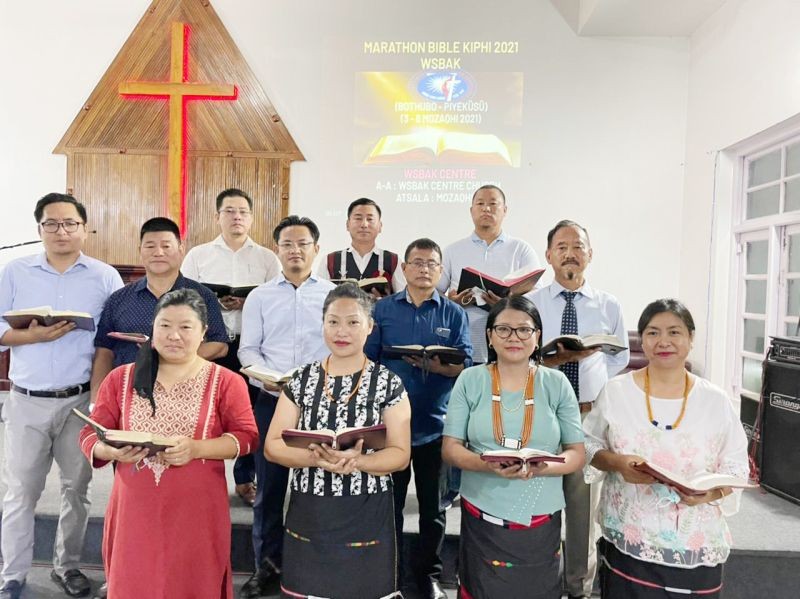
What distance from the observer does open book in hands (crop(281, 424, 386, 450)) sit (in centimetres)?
151

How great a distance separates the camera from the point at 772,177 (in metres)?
4.15

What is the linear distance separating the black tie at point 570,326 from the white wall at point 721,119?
2.36 meters

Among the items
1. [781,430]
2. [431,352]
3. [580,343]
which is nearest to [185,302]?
[431,352]

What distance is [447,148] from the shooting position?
505 centimetres

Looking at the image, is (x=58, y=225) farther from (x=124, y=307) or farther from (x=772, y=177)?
(x=772, y=177)

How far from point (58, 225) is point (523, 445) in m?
2.00

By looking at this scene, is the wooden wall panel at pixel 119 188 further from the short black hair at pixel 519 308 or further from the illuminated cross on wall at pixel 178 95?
the short black hair at pixel 519 308

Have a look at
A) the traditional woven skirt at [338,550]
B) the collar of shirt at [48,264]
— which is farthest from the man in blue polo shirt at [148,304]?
the traditional woven skirt at [338,550]

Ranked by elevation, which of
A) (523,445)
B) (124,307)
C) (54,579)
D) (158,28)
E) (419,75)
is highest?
(158,28)

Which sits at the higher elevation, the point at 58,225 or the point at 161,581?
the point at 58,225

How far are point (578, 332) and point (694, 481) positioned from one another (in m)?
0.91

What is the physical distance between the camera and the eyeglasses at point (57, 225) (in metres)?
2.32

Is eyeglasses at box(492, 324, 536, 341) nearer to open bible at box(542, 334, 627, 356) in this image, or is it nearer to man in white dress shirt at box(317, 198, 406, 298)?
open bible at box(542, 334, 627, 356)

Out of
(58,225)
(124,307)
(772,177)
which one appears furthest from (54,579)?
(772,177)
